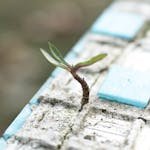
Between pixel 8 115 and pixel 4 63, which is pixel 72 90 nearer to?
pixel 8 115

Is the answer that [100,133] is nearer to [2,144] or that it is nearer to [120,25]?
[2,144]

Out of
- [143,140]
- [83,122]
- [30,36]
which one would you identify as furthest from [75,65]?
[30,36]

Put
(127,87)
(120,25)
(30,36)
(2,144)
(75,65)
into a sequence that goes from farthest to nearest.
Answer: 1. (30,36)
2. (120,25)
3. (127,87)
4. (75,65)
5. (2,144)

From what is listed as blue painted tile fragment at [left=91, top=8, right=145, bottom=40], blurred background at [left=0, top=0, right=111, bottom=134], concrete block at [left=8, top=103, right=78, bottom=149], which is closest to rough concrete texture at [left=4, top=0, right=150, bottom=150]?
concrete block at [left=8, top=103, right=78, bottom=149]

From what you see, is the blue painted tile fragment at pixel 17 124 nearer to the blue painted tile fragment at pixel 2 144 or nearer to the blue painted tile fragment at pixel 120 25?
the blue painted tile fragment at pixel 2 144

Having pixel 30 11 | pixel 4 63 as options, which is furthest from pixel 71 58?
pixel 30 11

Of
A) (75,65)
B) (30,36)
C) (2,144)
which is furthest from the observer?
(30,36)
